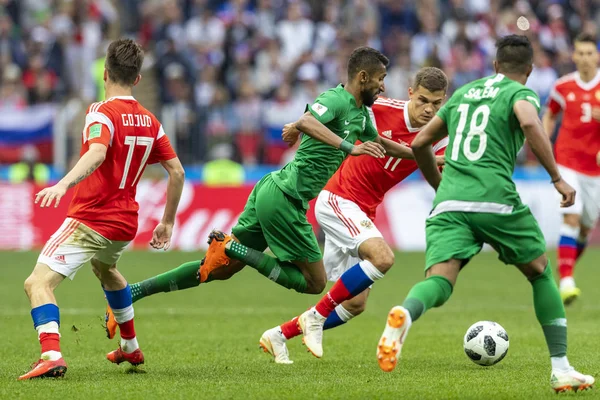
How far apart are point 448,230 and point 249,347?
A: 3197 millimetres

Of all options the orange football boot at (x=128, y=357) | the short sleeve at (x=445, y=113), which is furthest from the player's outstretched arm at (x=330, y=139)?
the orange football boot at (x=128, y=357)

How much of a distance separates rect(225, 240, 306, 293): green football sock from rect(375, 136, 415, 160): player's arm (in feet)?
3.85

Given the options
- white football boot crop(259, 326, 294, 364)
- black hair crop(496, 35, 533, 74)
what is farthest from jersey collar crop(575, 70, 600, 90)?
black hair crop(496, 35, 533, 74)

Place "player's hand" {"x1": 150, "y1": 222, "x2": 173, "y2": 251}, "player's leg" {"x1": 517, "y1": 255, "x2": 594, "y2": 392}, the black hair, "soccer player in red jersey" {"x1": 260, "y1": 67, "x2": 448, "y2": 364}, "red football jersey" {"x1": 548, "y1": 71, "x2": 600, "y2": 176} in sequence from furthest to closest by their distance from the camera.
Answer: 1. "red football jersey" {"x1": 548, "y1": 71, "x2": 600, "y2": 176}
2. "soccer player in red jersey" {"x1": 260, "y1": 67, "x2": 448, "y2": 364}
3. "player's hand" {"x1": 150, "y1": 222, "x2": 173, "y2": 251}
4. the black hair
5. "player's leg" {"x1": 517, "y1": 255, "x2": 594, "y2": 392}

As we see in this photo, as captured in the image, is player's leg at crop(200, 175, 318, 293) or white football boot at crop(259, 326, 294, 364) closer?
player's leg at crop(200, 175, 318, 293)

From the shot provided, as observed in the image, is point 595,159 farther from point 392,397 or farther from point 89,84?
point 89,84

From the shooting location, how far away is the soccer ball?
7934mm

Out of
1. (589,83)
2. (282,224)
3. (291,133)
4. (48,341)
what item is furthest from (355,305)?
(589,83)

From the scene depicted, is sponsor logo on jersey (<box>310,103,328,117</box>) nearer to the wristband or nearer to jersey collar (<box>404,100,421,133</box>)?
the wristband

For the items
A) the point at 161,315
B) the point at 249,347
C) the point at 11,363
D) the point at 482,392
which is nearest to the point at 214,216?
the point at 161,315

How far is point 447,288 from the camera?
6414mm

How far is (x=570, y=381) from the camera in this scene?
6465mm

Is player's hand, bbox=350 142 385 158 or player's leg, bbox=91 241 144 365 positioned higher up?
player's hand, bbox=350 142 385 158

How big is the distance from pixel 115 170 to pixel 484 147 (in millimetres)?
2508
